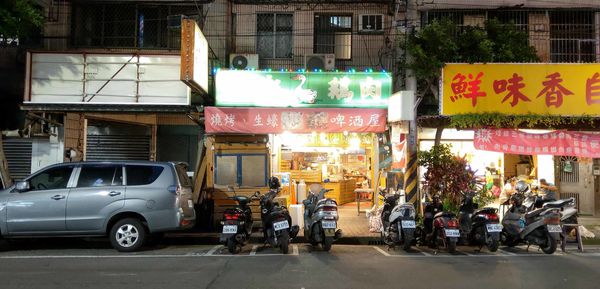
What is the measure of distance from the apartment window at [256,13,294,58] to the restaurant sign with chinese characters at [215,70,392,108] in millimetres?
2375

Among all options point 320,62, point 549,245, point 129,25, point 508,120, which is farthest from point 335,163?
point 549,245

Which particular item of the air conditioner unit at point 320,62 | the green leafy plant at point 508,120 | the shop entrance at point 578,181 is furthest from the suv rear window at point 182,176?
the shop entrance at point 578,181

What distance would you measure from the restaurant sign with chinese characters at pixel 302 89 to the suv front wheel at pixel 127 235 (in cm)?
409

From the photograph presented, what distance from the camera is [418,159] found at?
11586 mm

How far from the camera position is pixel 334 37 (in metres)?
14.5

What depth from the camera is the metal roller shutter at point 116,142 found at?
1419 cm

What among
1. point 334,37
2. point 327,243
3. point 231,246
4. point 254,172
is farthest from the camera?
point 334,37

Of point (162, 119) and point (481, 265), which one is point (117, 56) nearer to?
point (162, 119)

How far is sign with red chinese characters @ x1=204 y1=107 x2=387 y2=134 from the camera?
11773mm

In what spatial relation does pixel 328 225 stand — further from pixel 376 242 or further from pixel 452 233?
pixel 452 233

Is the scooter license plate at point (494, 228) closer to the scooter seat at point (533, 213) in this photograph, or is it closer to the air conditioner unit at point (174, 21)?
the scooter seat at point (533, 213)

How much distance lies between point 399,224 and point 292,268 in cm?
288

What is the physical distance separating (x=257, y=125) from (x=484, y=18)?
7.53 metres

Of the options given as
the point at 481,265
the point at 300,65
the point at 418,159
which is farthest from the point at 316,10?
the point at 481,265
